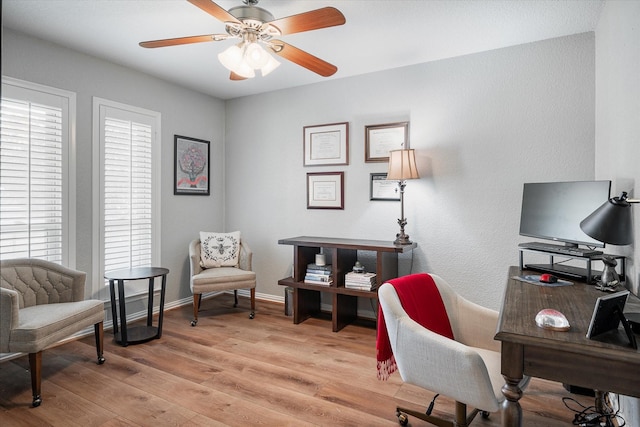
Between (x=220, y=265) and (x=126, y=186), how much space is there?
1233mm

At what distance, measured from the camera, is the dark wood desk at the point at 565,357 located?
4.22 ft

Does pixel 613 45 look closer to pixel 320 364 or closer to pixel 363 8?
pixel 363 8

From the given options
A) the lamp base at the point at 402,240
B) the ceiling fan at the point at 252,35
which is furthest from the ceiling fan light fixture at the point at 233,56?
the lamp base at the point at 402,240

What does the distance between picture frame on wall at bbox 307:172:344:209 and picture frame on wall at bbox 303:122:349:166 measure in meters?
0.13

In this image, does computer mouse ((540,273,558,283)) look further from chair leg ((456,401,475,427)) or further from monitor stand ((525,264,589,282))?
chair leg ((456,401,475,427))

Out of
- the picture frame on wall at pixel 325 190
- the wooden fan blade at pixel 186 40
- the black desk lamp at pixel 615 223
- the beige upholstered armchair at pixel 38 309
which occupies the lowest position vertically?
the beige upholstered armchair at pixel 38 309

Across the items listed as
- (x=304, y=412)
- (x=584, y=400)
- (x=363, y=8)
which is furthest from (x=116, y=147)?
(x=584, y=400)

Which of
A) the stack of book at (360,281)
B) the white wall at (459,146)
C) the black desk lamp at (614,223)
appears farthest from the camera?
the stack of book at (360,281)

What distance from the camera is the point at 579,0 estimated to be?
2543mm

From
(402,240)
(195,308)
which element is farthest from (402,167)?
(195,308)

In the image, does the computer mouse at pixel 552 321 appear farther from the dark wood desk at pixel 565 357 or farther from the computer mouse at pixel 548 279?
the computer mouse at pixel 548 279

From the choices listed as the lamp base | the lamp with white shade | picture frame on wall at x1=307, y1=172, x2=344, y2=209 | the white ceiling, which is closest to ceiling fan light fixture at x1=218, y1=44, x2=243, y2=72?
the white ceiling

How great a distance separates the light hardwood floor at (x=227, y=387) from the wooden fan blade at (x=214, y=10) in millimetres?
2282

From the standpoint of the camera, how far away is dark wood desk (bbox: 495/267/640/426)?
1287 millimetres
